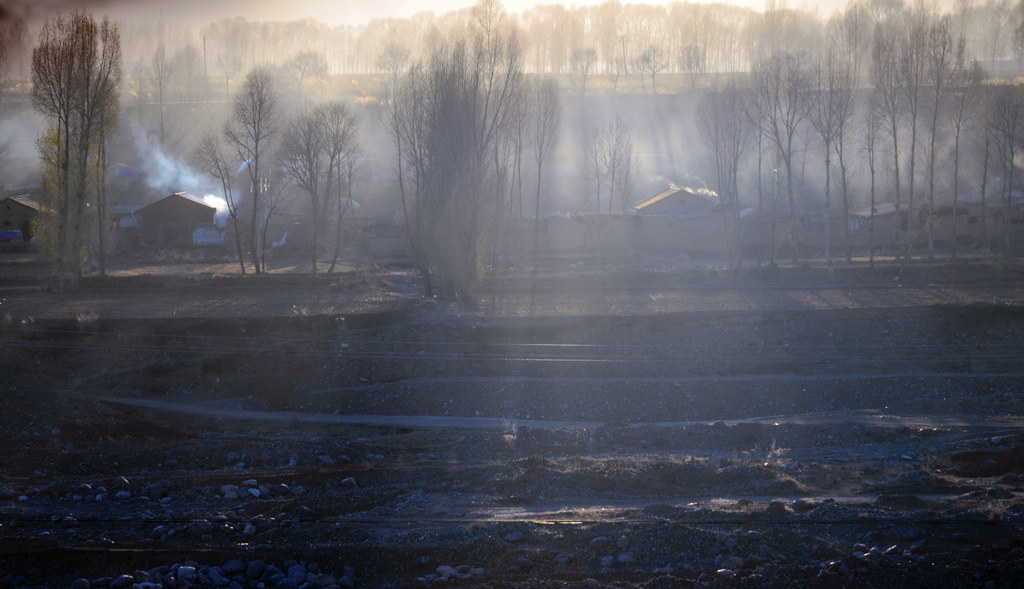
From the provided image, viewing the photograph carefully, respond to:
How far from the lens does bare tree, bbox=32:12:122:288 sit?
1030 inches

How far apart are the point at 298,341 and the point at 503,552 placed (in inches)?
465

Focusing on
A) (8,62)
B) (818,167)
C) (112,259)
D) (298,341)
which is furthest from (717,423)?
(8,62)

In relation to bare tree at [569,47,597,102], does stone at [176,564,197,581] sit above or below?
below

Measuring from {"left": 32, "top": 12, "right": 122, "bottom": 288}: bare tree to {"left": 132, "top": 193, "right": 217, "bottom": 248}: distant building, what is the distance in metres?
10.6

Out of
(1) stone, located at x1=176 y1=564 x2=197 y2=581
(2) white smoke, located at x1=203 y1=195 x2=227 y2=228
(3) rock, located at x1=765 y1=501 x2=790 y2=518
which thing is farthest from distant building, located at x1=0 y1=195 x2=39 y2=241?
(3) rock, located at x1=765 y1=501 x2=790 y2=518

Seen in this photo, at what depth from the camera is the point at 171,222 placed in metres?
38.9

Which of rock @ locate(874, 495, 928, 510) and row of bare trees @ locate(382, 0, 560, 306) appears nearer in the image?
rock @ locate(874, 495, 928, 510)

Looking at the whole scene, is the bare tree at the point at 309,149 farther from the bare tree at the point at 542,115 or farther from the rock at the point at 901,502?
the rock at the point at 901,502

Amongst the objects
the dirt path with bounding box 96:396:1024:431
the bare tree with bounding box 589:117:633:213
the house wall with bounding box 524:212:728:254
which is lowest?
the dirt path with bounding box 96:396:1024:431

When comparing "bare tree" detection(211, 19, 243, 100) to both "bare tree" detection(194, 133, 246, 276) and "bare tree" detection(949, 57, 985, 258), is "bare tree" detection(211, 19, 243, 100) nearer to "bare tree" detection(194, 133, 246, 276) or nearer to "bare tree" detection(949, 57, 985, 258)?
"bare tree" detection(194, 133, 246, 276)

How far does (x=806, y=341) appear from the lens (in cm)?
1800

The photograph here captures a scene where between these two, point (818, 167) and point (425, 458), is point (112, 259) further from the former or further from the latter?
point (818, 167)

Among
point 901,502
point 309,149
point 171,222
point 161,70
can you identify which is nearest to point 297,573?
point 901,502

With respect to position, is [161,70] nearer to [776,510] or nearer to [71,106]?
[71,106]
